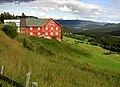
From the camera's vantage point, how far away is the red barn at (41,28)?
8656 cm

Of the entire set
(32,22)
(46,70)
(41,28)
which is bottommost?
(41,28)

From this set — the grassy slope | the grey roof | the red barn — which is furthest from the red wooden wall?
the grassy slope

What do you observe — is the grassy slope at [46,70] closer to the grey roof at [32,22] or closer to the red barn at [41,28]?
the red barn at [41,28]

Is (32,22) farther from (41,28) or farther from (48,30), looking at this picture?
(48,30)

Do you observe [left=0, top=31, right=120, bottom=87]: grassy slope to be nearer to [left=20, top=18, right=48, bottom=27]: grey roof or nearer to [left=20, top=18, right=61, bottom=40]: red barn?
[left=20, top=18, right=61, bottom=40]: red barn

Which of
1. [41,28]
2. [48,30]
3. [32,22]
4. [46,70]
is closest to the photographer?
[46,70]

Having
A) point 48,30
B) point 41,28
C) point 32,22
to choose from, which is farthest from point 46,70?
point 32,22

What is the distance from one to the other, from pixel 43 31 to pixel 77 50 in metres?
20.7

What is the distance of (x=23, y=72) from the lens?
12.7 m

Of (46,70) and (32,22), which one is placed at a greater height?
(46,70)

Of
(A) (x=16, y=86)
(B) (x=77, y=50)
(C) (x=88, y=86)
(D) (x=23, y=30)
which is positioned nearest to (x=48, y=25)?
(D) (x=23, y=30)

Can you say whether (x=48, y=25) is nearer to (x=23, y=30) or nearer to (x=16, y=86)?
(x=23, y=30)

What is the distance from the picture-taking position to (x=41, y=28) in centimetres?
8762

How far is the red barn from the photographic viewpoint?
284 ft
